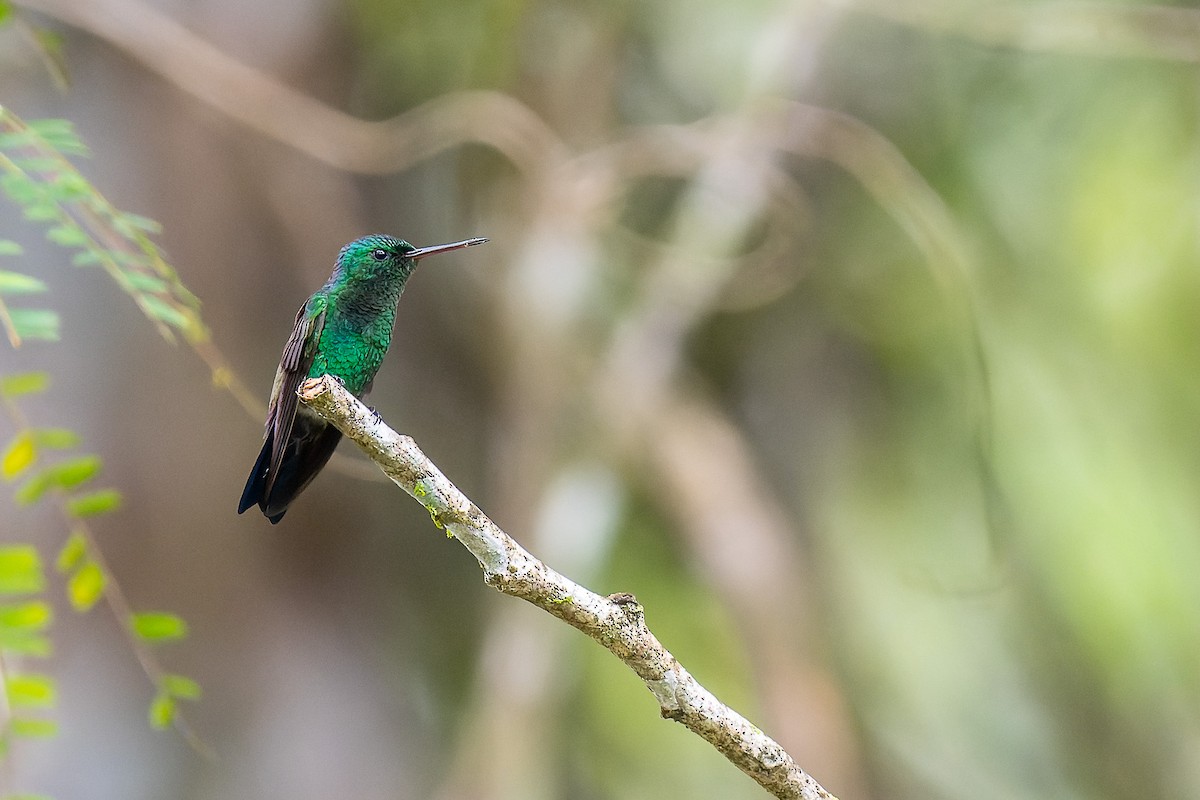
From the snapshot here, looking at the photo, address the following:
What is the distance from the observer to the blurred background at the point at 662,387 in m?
3.98

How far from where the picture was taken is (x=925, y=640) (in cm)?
540

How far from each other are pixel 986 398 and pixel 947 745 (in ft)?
10.1

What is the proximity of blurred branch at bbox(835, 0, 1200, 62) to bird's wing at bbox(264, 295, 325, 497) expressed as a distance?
3062 millimetres

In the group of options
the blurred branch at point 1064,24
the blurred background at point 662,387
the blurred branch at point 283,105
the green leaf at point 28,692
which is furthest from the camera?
the blurred branch at point 1064,24

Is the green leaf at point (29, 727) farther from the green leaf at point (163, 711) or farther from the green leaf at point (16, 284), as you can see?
the green leaf at point (16, 284)

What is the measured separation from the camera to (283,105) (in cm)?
378

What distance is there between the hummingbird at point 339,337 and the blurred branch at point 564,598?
0.45 metres

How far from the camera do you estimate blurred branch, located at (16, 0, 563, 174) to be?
138 inches

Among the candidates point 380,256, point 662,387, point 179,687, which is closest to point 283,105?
point 662,387

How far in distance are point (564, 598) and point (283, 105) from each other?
303 cm

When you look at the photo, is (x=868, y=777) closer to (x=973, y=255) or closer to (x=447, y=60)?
(x=973, y=255)

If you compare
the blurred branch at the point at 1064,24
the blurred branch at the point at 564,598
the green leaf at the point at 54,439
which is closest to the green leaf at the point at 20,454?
the green leaf at the point at 54,439

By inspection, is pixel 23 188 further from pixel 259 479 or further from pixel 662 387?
pixel 662 387

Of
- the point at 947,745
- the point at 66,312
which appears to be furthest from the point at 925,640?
the point at 66,312
